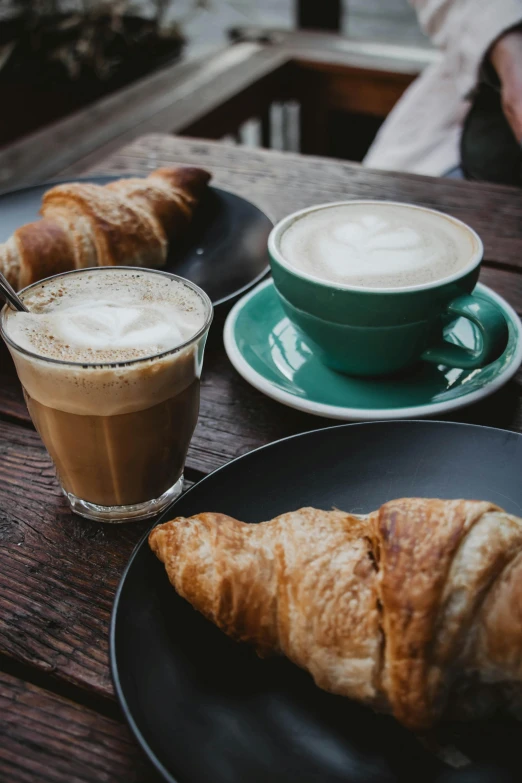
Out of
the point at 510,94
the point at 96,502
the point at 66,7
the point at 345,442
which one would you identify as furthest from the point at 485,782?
the point at 66,7

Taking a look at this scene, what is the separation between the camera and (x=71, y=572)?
80 centimetres

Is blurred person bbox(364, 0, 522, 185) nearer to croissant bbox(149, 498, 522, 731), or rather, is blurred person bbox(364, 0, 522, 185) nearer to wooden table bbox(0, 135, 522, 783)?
wooden table bbox(0, 135, 522, 783)

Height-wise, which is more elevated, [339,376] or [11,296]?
[11,296]

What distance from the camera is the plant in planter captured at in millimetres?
3564

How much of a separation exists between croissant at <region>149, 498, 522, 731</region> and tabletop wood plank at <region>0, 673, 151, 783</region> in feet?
0.44

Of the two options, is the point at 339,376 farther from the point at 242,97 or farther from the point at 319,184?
the point at 242,97

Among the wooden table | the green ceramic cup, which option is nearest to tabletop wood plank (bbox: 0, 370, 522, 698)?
the wooden table

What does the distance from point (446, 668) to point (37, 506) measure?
54cm

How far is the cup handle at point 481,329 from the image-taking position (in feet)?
3.20

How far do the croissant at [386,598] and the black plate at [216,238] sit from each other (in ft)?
2.18

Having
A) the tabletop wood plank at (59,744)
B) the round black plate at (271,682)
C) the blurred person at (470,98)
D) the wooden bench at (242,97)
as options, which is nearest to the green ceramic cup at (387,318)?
the round black plate at (271,682)

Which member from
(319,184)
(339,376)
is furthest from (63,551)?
(319,184)

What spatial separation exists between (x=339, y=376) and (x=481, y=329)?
0.23 m

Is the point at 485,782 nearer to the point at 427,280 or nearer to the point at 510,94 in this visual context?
the point at 427,280
